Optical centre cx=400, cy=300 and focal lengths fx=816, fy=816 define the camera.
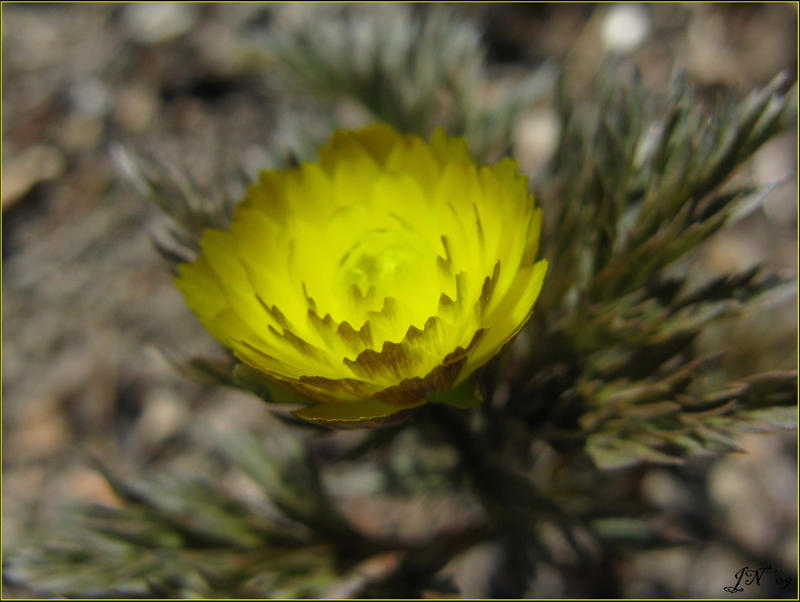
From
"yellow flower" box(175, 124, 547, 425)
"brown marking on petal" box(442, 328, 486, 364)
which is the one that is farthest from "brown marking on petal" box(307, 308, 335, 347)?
"brown marking on petal" box(442, 328, 486, 364)

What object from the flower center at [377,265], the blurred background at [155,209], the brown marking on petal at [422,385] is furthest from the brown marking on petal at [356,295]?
the blurred background at [155,209]

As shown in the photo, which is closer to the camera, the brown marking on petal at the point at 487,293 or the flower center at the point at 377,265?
the brown marking on petal at the point at 487,293

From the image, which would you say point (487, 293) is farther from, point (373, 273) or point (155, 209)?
point (155, 209)

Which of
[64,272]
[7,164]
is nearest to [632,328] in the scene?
[64,272]

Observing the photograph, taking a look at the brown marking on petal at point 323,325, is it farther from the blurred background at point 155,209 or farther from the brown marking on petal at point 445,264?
the blurred background at point 155,209

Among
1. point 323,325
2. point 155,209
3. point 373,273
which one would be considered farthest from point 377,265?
point 155,209

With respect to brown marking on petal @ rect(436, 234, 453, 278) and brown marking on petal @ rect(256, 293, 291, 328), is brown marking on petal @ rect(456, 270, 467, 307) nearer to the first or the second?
brown marking on petal @ rect(436, 234, 453, 278)
